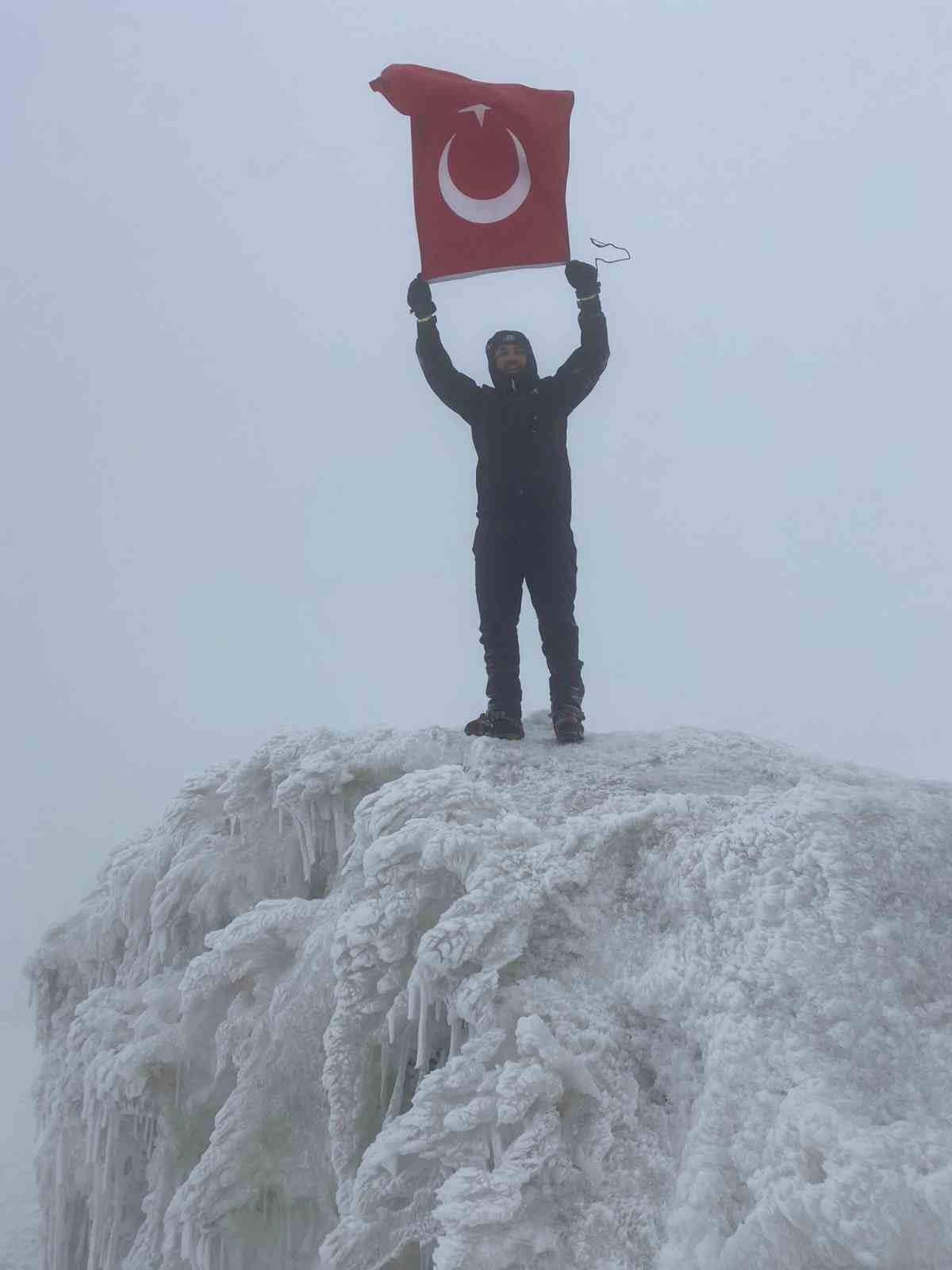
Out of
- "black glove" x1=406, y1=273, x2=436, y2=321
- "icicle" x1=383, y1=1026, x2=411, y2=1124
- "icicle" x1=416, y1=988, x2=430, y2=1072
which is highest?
"black glove" x1=406, y1=273, x2=436, y2=321

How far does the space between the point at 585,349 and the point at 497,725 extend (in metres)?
1.89

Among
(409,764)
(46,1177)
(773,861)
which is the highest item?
(409,764)

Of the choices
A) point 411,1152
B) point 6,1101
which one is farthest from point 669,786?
point 6,1101

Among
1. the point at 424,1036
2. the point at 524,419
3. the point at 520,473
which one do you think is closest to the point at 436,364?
the point at 524,419

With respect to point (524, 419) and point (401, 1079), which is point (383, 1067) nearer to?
point (401, 1079)

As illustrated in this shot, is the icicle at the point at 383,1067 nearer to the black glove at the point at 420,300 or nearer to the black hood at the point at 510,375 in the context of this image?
the black hood at the point at 510,375

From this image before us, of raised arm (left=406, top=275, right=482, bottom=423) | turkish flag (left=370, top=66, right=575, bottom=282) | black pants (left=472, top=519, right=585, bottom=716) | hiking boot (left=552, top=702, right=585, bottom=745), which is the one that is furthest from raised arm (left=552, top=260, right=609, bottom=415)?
hiking boot (left=552, top=702, right=585, bottom=745)

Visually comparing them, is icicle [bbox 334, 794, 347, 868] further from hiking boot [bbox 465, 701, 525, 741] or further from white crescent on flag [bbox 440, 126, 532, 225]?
white crescent on flag [bbox 440, 126, 532, 225]

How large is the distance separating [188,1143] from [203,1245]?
48cm

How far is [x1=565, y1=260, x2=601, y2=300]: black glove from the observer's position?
5098 mm

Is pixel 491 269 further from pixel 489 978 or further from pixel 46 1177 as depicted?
pixel 46 1177

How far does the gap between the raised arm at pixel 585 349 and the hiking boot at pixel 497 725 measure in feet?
4.96

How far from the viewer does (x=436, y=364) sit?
5.07 metres

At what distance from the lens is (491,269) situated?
5348mm
